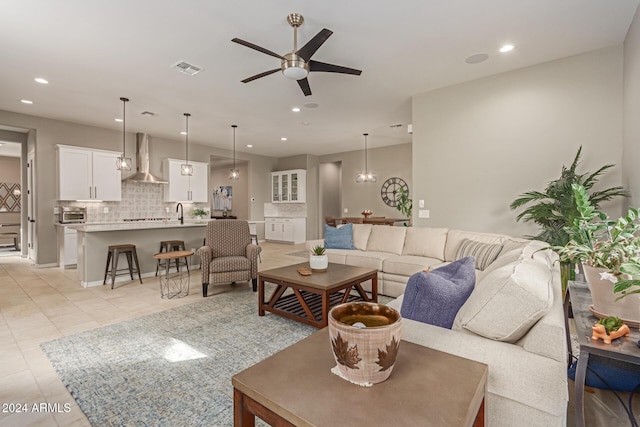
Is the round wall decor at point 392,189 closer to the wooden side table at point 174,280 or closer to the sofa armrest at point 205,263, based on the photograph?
the wooden side table at point 174,280

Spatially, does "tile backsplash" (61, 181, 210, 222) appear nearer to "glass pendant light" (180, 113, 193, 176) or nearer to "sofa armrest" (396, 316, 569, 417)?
"glass pendant light" (180, 113, 193, 176)

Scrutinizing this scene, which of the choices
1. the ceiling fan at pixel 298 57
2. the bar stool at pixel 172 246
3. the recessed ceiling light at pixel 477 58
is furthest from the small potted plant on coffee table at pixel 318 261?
the recessed ceiling light at pixel 477 58

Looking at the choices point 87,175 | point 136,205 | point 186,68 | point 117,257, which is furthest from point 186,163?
point 186,68

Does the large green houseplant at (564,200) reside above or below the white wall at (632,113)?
below

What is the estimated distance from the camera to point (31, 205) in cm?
618

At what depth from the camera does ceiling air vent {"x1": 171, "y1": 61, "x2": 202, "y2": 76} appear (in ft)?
11.9

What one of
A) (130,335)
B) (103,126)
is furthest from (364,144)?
(130,335)

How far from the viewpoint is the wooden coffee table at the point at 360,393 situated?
74 cm

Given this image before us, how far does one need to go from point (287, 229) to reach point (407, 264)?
20.0 feet

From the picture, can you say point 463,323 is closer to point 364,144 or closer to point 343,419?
point 343,419

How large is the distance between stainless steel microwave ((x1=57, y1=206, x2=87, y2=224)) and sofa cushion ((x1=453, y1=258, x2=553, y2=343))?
7.05 m

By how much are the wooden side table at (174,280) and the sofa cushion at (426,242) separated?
302 centimetres

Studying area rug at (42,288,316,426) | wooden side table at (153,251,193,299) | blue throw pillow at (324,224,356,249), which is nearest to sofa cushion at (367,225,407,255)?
blue throw pillow at (324,224,356,249)

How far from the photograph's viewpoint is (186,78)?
13.3 ft
